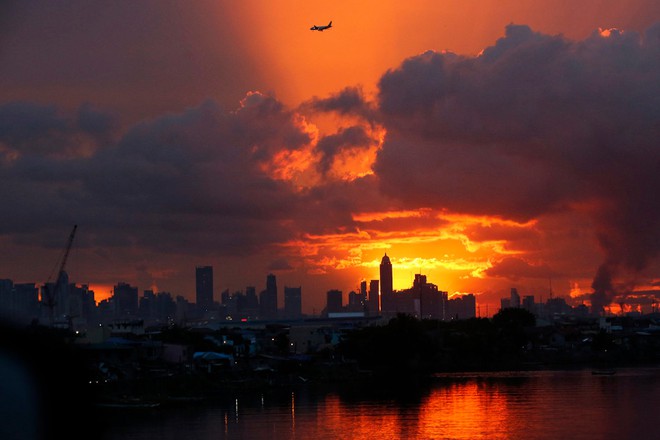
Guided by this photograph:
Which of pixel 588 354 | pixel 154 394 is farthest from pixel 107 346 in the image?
pixel 588 354

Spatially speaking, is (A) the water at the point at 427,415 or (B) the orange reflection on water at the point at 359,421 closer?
(A) the water at the point at 427,415

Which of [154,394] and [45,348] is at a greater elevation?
[45,348]

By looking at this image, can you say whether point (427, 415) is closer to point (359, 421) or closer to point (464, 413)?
point (464, 413)

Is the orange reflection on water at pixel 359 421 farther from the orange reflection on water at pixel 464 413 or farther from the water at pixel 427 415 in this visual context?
the orange reflection on water at pixel 464 413

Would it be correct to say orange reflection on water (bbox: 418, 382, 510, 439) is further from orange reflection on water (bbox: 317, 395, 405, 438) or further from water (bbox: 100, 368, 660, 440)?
orange reflection on water (bbox: 317, 395, 405, 438)

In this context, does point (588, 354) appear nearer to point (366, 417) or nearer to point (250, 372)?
point (250, 372)

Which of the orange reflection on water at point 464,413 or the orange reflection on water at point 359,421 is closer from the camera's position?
the orange reflection on water at point 464,413

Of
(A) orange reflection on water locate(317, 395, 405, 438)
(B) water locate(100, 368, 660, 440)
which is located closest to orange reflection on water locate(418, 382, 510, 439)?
(B) water locate(100, 368, 660, 440)

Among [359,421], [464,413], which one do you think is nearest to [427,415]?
[464,413]

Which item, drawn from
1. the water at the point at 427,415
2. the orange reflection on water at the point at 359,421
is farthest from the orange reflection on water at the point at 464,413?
the orange reflection on water at the point at 359,421
